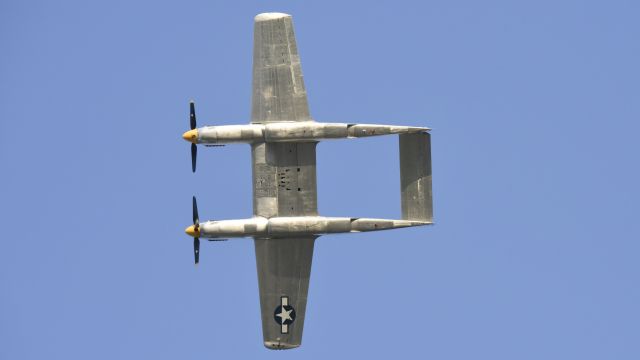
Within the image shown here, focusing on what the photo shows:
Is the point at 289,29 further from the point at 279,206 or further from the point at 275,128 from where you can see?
the point at 279,206

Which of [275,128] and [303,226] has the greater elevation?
[275,128]

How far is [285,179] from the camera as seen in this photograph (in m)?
40.9

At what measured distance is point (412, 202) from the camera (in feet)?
133

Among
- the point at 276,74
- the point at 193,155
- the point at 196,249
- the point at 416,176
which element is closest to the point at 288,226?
the point at 196,249

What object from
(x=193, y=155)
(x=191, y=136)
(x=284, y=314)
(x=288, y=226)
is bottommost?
(x=284, y=314)

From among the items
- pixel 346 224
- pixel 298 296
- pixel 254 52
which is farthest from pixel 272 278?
pixel 254 52

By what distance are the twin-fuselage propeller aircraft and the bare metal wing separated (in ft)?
0.14

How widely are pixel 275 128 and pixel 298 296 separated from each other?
7.49 m

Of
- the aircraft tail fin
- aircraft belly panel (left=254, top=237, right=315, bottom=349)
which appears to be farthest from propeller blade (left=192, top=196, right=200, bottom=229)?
the aircraft tail fin

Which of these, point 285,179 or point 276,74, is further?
point 276,74

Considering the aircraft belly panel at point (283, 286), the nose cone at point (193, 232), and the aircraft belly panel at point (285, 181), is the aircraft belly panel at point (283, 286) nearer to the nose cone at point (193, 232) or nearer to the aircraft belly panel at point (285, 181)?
the aircraft belly panel at point (285, 181)

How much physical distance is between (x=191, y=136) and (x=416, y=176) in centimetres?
971

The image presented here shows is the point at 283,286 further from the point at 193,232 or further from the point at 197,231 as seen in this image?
the point at 193,232

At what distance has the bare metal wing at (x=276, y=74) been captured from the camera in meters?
40.9
